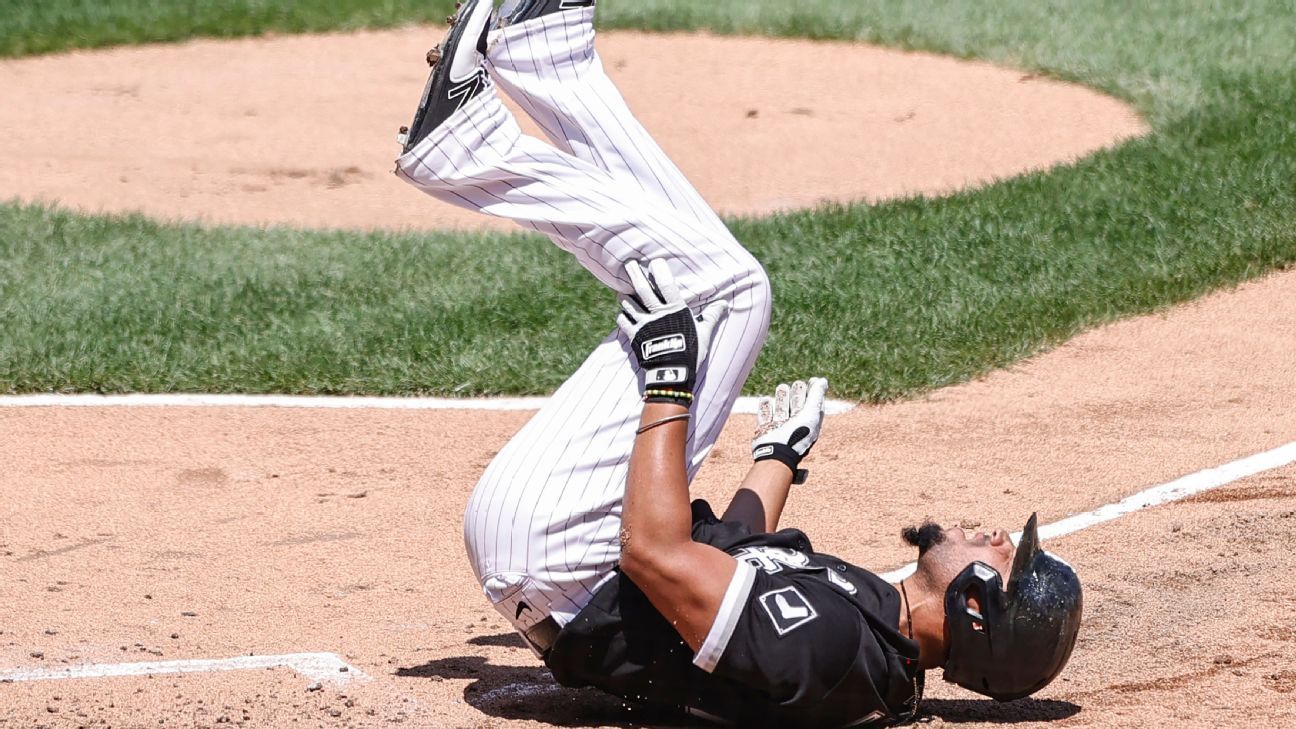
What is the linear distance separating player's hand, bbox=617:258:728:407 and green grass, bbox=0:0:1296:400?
2.93 meters

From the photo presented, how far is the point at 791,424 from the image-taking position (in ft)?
15.6

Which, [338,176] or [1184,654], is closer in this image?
[1184,654]

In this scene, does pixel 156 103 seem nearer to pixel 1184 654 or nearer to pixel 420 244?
pixel 420 244

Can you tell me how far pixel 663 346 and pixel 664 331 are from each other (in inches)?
2.0

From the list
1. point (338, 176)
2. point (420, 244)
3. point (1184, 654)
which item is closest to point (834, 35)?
point (338, 176)

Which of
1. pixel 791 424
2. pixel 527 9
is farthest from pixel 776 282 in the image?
pixel 527 9

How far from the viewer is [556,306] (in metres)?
8.23

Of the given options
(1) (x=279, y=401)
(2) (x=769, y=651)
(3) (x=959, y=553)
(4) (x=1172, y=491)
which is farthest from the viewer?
(1) (x=279, y=401)

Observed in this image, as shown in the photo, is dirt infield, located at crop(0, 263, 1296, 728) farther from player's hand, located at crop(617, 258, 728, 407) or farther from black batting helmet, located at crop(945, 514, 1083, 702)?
player's hand, located at crop(617, 258, 728, 407)

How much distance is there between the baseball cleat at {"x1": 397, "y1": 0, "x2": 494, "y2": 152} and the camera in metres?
4.29

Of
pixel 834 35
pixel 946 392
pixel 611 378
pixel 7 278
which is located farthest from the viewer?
pixel 834 35

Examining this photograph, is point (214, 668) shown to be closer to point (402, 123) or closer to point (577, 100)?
point (577, 100)

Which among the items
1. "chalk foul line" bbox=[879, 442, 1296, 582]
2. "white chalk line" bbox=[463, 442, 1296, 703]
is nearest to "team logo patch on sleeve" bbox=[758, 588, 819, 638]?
"white chalk line" bbox=[463, 442, 1296, 703]

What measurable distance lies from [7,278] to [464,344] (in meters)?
2.68
